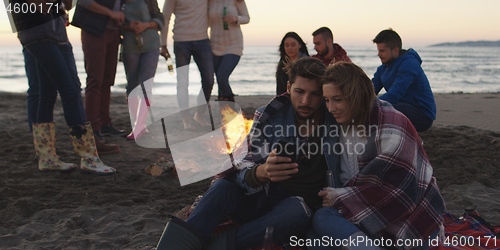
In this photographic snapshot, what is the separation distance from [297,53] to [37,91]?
312 cm

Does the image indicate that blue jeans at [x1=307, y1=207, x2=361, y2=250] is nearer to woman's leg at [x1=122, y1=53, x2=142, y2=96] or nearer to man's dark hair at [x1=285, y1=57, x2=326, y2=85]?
man's dark hair at [x1=285, y1=57, x2=326, y2=85]

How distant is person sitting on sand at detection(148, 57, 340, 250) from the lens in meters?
2.19

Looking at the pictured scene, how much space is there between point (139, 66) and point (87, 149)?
1768 millimetres

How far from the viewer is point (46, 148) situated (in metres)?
3.89

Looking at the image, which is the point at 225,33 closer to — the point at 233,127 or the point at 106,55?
the point at 233,127

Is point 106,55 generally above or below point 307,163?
above

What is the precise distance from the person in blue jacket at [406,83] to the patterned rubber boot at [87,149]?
308 cm

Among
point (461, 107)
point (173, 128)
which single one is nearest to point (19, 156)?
point (173, 128)

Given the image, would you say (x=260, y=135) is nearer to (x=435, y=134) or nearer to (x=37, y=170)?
(x=37, y=170)

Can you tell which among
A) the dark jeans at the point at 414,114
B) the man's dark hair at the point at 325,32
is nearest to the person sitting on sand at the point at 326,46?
the man's dark hair at the point at 325,32

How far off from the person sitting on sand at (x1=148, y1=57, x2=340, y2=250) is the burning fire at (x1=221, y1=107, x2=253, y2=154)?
226cm

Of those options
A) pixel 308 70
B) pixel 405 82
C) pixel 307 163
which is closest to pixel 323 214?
pixel 307 163

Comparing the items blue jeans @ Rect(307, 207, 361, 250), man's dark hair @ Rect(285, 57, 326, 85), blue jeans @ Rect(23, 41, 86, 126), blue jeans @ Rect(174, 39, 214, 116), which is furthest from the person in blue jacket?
blue jeans @ Rect(23, 41, 86, 126)

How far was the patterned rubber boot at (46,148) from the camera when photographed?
3.79 m
